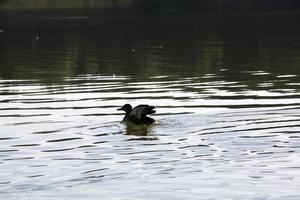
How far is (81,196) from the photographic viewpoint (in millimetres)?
12094

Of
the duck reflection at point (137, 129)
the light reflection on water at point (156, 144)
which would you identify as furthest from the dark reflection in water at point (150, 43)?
the duck reflection at point (137, 129)

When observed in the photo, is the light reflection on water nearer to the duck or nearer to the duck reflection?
the duck reflection

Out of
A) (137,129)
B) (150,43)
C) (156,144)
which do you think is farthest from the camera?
(150,43)

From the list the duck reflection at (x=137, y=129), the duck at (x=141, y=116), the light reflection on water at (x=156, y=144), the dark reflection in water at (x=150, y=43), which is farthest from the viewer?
the dark reflection in water at (x=150, y=43)

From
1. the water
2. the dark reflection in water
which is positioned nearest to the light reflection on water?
the water

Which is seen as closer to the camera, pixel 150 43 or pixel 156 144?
pixel 156 144

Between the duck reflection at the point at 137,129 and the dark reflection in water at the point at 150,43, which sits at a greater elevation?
the dark reflection in water at the point at 150,43

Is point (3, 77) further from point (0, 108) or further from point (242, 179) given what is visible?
point (242, 179)

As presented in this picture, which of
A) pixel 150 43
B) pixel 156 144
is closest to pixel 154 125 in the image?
pixel 156 144

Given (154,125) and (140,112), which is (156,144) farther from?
(140,112)

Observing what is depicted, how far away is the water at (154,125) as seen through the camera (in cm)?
1266

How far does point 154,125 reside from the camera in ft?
59.9

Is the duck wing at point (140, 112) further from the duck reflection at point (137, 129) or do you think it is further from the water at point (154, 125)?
the water at point (154, 125)

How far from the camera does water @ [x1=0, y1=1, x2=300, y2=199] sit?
12.7 m
